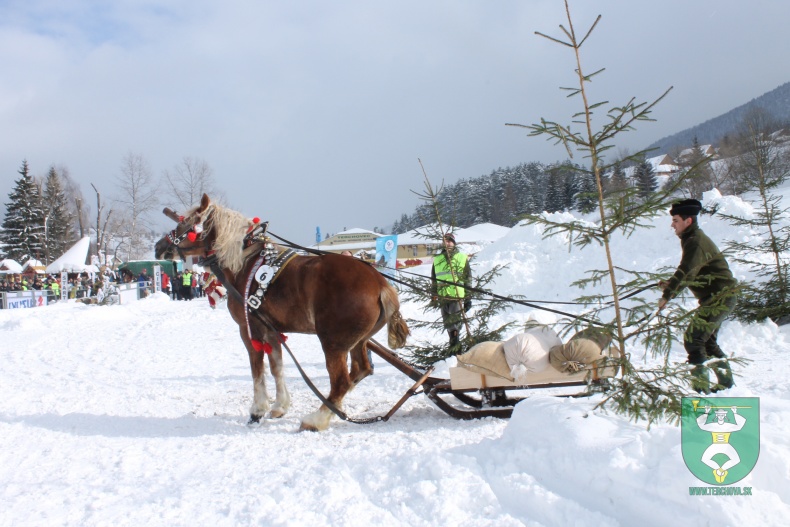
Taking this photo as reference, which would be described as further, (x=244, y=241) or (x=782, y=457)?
(x=244, y=241)

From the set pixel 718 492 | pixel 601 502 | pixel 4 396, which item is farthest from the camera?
pixel 4 396

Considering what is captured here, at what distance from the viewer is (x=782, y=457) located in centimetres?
226

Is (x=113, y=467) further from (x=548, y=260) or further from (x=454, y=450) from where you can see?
(x=548, y=260)

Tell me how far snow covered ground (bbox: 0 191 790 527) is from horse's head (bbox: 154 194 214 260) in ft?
5.47

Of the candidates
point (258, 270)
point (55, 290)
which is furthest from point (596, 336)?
point (55, 290)

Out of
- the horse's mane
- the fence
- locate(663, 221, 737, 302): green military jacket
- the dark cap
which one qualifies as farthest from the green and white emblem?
the fence

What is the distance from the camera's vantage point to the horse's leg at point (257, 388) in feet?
15.3

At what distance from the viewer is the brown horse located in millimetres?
4316

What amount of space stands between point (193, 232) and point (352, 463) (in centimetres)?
282

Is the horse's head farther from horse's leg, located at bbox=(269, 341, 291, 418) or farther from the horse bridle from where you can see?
horse's leg, located at bbox=(269, 341, 291, 418)

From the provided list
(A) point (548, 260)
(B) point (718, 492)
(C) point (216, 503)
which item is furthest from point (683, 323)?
(A) point (548, 260)

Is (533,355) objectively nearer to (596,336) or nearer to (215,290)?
(596,336)

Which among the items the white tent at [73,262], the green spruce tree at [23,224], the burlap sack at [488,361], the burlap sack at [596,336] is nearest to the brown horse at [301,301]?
the burlap sack at [488,361]

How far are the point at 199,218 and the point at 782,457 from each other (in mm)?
4695
